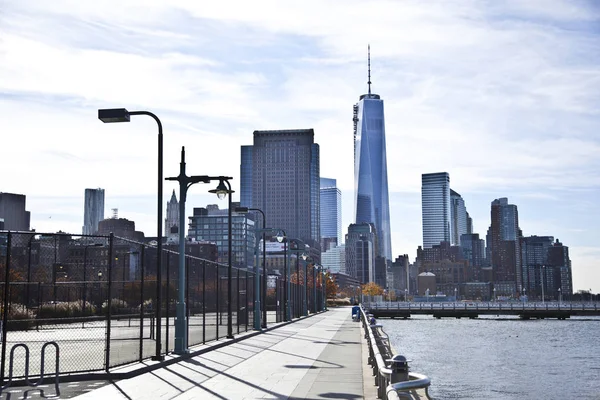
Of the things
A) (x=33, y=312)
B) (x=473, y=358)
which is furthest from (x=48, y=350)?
(x=473, y=358)

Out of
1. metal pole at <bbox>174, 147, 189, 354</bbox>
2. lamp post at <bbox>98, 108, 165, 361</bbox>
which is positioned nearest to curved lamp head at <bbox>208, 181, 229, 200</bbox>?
metal pole at <bbox>174, 147, 189, 354</bbox>

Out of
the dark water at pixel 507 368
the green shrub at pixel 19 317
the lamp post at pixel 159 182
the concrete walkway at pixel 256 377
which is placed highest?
the lamp post at pixel 159 182

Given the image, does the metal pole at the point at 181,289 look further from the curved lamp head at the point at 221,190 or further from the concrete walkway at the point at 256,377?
the curved lamp head at the point at 221,190

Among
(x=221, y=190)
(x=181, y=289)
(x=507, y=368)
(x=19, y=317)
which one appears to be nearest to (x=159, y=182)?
(x=181, y=289)

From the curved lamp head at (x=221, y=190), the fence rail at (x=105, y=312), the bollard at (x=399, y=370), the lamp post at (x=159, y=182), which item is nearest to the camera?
the bollard at (x=399, y=370)

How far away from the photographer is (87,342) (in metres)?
32.5

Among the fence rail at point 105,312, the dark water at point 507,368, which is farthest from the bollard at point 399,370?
the dark water at point 507,368

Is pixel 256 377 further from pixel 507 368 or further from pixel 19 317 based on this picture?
pixel 507 368

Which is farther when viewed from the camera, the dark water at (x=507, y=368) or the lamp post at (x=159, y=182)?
the dark water at (x=507, y=368)

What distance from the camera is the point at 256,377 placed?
17953 mm

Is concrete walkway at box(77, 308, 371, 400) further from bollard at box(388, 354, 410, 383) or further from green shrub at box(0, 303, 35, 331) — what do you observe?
green shrub at box(0, 303, 35, 331)

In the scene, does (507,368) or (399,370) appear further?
(507,368)

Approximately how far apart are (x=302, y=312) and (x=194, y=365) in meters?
49.6

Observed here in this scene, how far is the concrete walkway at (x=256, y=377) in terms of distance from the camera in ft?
48.5
